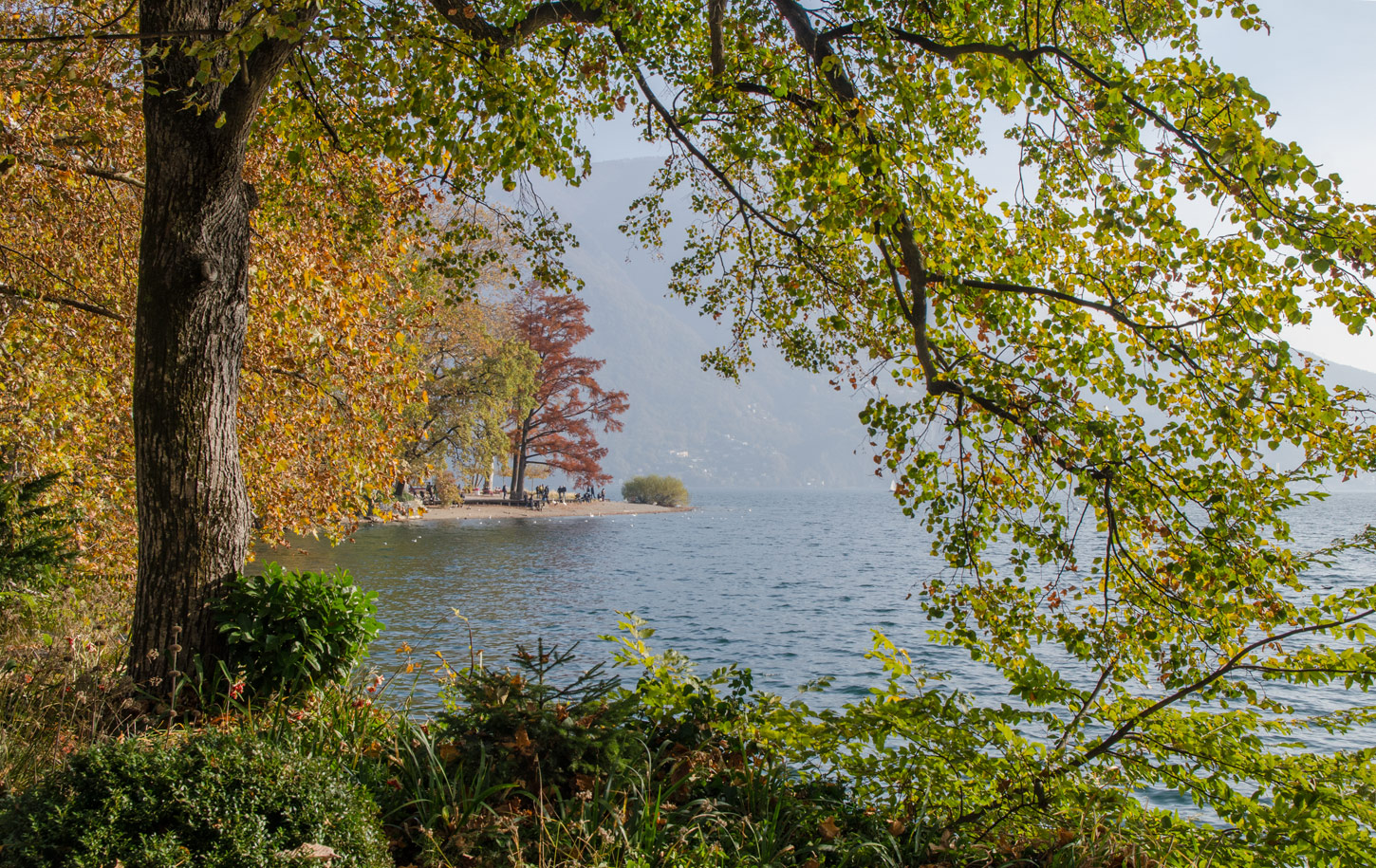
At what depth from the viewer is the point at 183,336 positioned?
5.02 m

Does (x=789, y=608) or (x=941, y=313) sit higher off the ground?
(x=941, y=313)

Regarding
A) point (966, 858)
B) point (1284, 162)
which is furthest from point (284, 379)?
point (1284, 162)

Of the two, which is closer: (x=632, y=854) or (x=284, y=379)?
(x=632, y=854)

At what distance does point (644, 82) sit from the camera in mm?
6184

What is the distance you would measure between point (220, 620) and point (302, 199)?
13.2 ft

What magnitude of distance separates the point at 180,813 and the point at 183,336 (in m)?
3.41

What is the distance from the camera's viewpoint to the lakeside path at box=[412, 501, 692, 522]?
4194cm

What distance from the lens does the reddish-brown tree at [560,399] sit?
49438mm

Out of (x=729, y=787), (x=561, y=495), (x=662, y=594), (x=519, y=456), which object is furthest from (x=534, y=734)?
(x=561, y=495)

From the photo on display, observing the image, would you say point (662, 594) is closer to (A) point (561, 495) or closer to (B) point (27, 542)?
(B) point (27, 542)

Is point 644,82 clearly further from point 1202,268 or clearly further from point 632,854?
point 632,854

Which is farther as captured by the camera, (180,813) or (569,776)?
(569,776)

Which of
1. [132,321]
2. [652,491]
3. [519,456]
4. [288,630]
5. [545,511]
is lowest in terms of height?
[545,511]

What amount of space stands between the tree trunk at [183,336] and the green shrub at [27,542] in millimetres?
2870
